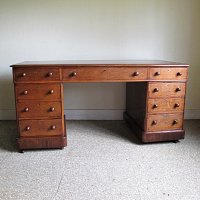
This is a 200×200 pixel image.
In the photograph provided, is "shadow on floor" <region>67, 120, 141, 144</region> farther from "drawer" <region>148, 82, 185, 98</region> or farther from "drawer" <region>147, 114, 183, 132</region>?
"drawer" <region>148, 82, 185, 98</region>

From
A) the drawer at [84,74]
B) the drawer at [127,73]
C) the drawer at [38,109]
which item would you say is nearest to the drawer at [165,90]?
the drawer at [127,73]

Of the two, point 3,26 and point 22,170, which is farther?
point 3,26

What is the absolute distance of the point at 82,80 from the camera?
6.51 feet

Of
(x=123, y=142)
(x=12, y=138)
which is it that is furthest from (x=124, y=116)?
(x=12, y=138)

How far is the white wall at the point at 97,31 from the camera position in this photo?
2596 mm

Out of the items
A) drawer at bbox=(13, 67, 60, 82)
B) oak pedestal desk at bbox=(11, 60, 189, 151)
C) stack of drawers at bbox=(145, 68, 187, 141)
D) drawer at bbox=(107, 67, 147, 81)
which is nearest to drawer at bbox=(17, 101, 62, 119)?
oak pedestal desk at bbox=(11, 60, 189, 151)

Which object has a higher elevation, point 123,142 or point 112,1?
point 112,1

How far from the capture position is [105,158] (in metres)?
1.90

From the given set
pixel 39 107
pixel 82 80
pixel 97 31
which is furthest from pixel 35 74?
pixel 97 31

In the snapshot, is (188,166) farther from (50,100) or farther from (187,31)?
(187,31)

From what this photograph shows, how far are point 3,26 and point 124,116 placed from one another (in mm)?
1857

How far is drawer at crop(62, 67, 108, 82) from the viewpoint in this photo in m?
1.96

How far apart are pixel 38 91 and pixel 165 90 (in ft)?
3.92

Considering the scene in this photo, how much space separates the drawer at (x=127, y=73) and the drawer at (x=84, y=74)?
65 millimetres
